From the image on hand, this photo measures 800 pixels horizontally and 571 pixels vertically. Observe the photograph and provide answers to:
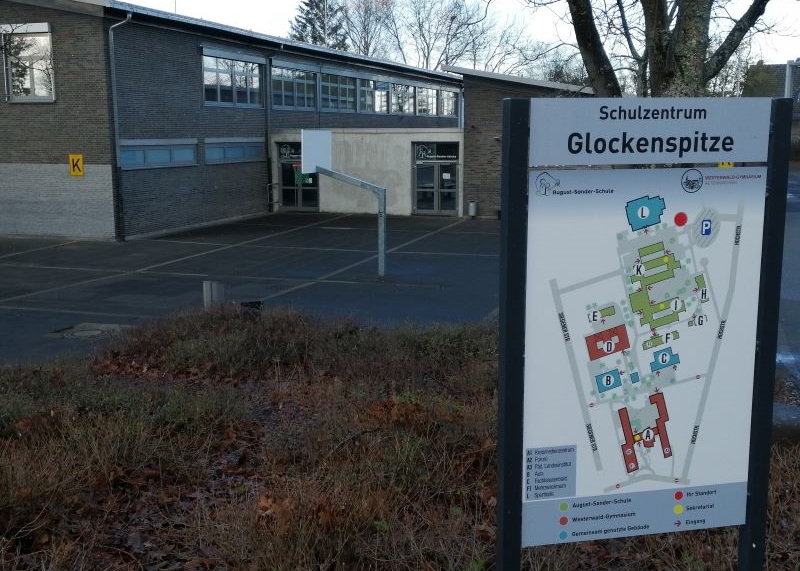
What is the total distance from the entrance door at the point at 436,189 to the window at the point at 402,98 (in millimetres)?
16276

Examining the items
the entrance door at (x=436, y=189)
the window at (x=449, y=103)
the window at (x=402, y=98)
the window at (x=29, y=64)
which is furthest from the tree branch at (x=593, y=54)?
the window at (x=449, y=103)

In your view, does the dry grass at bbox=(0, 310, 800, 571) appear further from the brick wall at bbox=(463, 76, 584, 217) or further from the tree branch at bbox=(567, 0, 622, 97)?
the brick wall at bbox=(463, 76, 584, 217)

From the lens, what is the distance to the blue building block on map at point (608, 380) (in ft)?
11.5

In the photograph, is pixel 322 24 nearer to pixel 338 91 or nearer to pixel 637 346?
pixel 338 91

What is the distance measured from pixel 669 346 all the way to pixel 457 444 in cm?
247

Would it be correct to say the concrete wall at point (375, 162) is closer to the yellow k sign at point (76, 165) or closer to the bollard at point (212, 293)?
the yellow k sign at point (76, 165)

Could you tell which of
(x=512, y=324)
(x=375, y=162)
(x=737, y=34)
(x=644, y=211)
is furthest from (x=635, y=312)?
(x=375, y=162)

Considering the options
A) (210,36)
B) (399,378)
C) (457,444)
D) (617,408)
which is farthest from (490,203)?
(617,408)

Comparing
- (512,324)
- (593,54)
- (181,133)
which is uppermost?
(593,54)

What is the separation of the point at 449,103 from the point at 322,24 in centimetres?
2286

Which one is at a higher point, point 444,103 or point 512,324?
point 444,103

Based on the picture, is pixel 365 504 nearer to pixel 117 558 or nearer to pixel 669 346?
pixel 117 558

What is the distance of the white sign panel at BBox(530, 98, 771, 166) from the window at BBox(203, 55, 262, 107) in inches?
1184

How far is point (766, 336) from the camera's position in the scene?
143 inches
